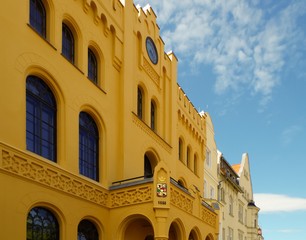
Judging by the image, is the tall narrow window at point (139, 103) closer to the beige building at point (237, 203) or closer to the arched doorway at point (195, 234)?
the arched doorway at point (195, 234)

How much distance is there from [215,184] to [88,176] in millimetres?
21685

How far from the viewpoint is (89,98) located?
56.9 ft

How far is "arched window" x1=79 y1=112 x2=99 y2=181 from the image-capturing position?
55.8ft

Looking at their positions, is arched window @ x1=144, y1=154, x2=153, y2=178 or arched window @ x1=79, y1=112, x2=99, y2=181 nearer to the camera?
arched window @ x1=79, y1=112, x2=99, y2=181

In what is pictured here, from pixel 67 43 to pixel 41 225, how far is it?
6.77 m

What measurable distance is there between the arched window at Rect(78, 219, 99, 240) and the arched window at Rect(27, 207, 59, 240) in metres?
1.55

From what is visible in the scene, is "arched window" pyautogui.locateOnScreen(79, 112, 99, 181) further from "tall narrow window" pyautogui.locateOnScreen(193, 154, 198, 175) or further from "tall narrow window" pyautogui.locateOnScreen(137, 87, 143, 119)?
"tall narrow window" pyautogui.locateOnScreen(193, 154, 198, 175)

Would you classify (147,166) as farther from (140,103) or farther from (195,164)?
(195,164)

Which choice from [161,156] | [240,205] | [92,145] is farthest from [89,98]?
[240,205]

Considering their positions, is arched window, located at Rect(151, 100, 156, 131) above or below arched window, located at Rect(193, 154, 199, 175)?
above

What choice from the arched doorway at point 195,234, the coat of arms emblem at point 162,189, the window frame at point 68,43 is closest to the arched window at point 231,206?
the arched doorway at point 195,234

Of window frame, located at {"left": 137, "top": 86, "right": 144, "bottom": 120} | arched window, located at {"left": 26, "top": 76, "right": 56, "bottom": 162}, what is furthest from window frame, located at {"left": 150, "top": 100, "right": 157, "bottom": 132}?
arched window, located at {"left": 26, "top": 76, "right": 56, "bottom": 162}

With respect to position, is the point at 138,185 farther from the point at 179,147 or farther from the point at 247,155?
the point at 247,155

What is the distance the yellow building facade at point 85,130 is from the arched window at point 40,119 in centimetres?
4
